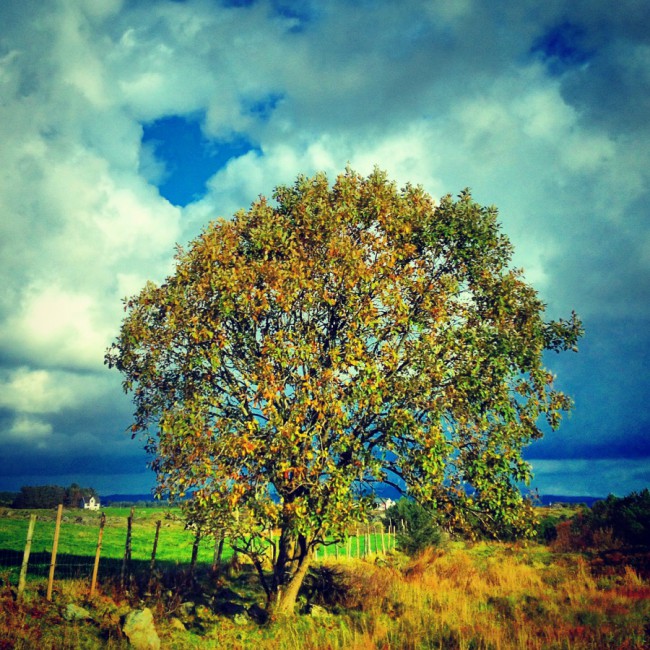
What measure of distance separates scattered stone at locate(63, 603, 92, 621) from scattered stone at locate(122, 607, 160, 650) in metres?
1.90

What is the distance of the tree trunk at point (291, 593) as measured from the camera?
53.6 ft

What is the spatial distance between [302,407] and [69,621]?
9829 mm

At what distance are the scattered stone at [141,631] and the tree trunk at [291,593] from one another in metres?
4.20

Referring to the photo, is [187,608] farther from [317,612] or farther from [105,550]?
[105,550]

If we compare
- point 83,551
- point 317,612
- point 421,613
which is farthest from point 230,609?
point 83,551

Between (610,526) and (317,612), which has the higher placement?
(610,526)

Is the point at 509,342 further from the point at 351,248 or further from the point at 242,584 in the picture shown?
the point at 242,584

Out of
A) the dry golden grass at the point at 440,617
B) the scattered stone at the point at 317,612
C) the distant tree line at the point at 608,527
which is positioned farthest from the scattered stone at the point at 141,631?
the distant tree line at the point at 608,527

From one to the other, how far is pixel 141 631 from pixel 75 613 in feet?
9.50

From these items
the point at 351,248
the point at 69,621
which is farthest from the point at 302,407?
the point at 69,621

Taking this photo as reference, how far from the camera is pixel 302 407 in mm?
13648

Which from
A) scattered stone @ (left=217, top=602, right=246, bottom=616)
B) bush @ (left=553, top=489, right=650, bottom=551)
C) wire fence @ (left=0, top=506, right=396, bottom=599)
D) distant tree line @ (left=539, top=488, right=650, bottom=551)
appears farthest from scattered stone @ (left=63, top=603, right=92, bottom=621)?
distant tree line @ (left=539, top=488, right=650, bottom=551)

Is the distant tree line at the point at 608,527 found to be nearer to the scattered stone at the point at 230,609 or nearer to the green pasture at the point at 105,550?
the green pasture at the point at 105,550

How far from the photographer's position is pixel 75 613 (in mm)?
14938
